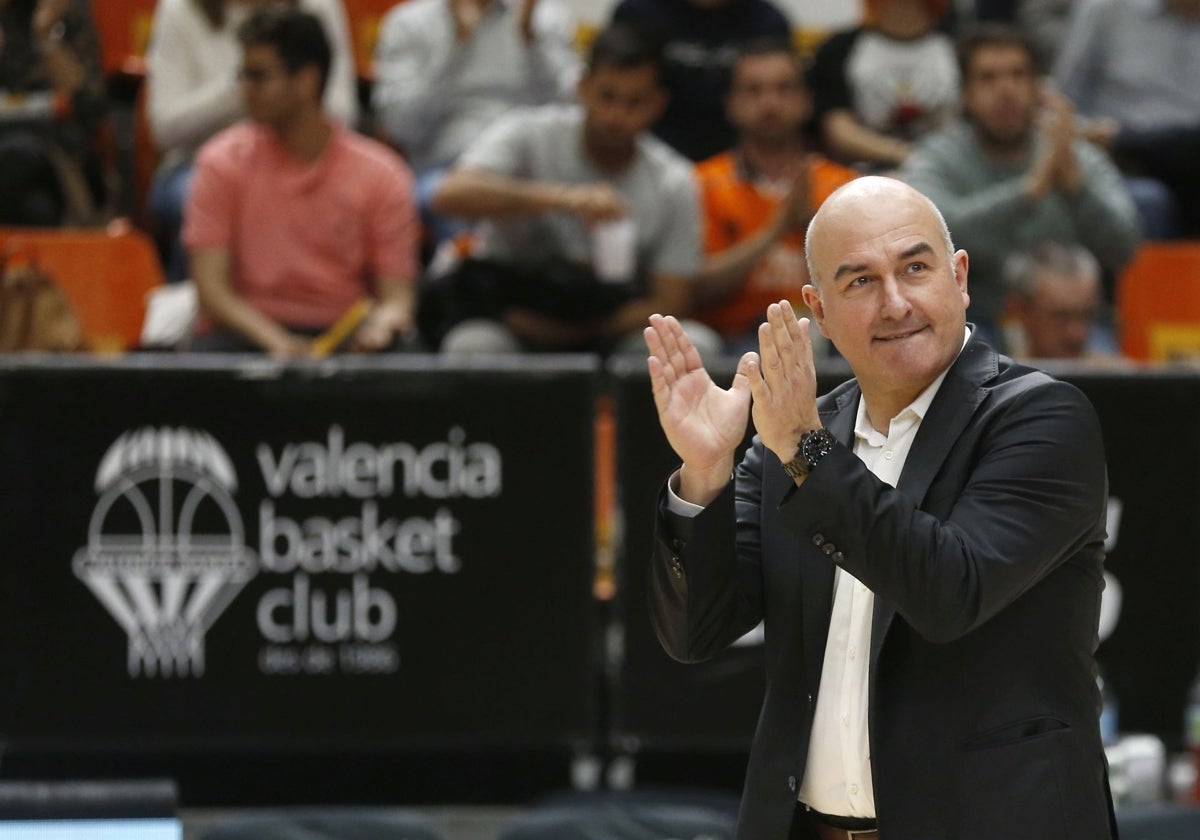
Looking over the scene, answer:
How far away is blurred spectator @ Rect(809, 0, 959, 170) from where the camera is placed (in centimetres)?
788

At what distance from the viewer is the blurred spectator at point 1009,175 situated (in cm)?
658

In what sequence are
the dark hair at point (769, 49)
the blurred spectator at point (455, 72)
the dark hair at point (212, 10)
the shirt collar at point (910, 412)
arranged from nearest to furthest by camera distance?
the shirt collar at point (910, 412), the dark hair at point (769, 49), the dark hair at point (212, 10), the blurred spectator at point (455, 72)

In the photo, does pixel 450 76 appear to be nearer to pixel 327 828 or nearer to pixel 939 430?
pixel 327 828

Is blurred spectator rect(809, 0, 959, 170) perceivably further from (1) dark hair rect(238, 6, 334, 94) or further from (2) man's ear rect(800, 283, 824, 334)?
(2) man's ear rect(800, 283, 824, 334)

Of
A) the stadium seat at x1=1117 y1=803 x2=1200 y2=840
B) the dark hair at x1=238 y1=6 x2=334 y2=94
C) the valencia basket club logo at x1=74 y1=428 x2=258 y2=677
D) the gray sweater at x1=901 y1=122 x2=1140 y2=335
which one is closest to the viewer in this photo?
the stadium seat at x1=1117 y1=803 x2=1200 y2=840

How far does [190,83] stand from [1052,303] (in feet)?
11.9

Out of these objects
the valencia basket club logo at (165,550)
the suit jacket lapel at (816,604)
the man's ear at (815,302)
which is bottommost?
the valencia basket club logo at (165,550)

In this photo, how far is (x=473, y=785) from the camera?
5586mm

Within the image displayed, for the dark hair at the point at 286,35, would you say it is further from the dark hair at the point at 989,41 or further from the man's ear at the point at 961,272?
the man's ear at the point at 961,272

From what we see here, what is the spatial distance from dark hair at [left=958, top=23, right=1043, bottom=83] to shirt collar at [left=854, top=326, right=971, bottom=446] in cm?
427

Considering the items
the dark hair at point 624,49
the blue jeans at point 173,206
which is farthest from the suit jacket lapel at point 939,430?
the blue jeans at point 173,206

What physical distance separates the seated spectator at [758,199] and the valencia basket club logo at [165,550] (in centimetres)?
210

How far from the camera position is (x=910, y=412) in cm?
271

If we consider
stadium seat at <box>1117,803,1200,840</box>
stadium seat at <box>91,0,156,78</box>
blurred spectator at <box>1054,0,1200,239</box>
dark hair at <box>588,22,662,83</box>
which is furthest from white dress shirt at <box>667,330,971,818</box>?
stadium seat at <box>91,0,156,78</box>
